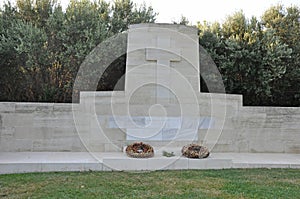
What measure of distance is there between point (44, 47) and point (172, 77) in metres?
3.75

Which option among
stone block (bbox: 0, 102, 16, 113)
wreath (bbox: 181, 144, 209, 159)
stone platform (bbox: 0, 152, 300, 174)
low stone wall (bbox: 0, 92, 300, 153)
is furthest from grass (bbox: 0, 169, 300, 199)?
stone block (bbox: 0, 102, 16, 113)

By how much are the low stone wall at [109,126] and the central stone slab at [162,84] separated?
0.12 metres

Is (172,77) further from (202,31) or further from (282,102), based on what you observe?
(282,102)

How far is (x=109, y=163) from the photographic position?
17.6 ft

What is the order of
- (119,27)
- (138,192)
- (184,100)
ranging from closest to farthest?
(138,192) → (184,100) → (119,27)

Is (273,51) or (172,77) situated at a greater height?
(273,51)

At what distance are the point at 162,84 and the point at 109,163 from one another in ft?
7.64

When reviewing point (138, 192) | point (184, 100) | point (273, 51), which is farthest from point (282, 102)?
point (138, 192)

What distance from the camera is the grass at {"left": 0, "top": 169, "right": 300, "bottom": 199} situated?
12.9 ft

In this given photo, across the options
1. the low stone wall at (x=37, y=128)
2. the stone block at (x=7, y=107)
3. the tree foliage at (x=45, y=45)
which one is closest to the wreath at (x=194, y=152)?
the low stone wall at (x=37, y=128)

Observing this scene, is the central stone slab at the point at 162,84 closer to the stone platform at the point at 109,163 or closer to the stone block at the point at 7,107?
the stone platform at the point at 109,163

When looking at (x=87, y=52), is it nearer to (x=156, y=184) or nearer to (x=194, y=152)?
(x=194, y=152)

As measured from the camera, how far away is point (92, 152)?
6477 mm

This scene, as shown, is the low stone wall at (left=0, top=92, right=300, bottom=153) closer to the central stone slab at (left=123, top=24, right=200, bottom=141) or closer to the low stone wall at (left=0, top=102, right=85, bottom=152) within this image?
the low stone wall at (left=0, top=102, right=85, bottom=152)
